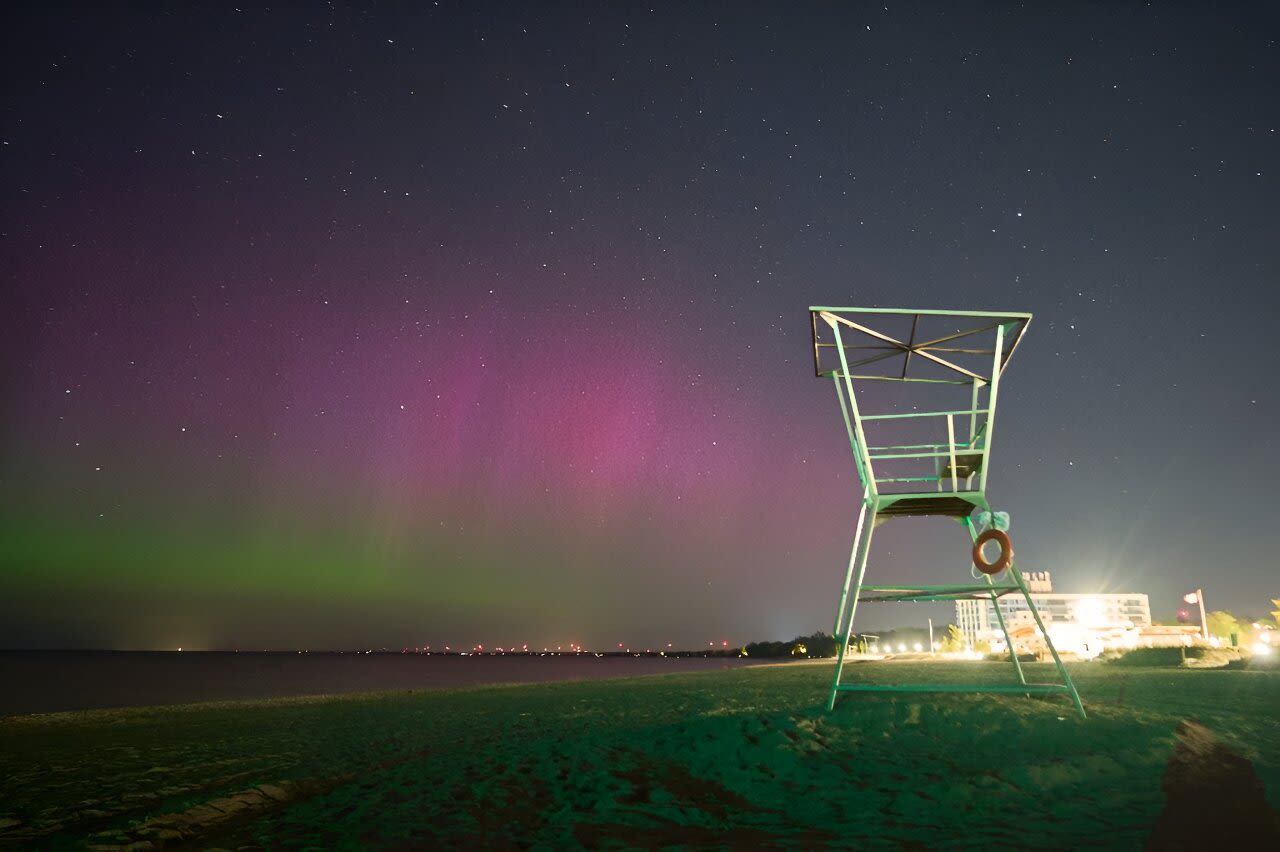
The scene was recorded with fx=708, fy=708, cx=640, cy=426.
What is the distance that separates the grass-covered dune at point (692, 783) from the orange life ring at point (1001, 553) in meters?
1.71

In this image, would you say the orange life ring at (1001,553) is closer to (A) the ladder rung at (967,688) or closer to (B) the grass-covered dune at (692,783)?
(A) the ladder rung at (967,688)

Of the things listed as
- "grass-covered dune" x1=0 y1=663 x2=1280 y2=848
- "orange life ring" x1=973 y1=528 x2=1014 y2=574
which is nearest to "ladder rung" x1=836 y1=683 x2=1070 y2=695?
"grass-covered dune" x1=0 y1=663 x2=1280 y2=848

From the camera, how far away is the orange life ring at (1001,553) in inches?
327

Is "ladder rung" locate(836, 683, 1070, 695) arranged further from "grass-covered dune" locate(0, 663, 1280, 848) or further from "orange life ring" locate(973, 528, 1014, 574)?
"orange life ring" locate(973, 528, 1014, 574)

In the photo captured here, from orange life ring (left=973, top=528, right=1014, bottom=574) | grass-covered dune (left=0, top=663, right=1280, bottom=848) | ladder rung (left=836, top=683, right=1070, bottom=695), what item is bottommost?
grass-covered dune (left=0, top=663, right=1280, bottom=848)

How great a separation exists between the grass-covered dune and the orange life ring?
1711 mm

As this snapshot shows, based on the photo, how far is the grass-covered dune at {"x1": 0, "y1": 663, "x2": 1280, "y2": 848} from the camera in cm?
538

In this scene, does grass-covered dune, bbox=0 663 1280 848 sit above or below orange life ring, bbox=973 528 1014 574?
below

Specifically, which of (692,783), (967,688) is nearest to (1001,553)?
(967,688)

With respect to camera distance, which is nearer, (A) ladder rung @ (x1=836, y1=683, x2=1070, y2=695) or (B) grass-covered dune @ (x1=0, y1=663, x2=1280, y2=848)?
(B) grass-covered dune @ (x1=0, y1=663, x2=1280, y2=848)

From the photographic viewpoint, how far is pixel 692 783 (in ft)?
21.9

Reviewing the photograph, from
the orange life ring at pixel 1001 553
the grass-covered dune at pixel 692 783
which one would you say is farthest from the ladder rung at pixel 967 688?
the orange life ring at pixel 1001 553

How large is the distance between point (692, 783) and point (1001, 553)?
460 cm

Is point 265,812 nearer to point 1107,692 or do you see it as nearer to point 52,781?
point 52,781
